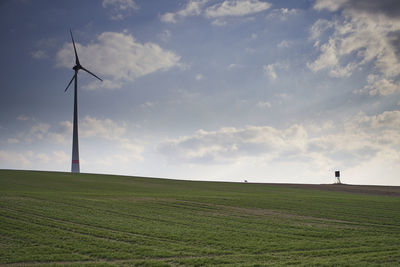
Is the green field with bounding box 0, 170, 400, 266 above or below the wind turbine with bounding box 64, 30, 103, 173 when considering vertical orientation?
below

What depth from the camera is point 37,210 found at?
83.6ft

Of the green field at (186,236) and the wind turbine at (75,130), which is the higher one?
the wind turbine at (75,130)

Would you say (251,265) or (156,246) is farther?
(156,246)

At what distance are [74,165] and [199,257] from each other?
72.4 metres

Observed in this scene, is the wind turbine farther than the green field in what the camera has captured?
Yes

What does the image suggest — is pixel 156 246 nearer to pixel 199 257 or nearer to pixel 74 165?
pixel 199 257

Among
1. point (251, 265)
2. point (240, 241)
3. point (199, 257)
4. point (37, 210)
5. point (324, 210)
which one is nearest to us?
point (251, 265)

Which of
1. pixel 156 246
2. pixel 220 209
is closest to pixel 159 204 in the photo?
pixel 220 209

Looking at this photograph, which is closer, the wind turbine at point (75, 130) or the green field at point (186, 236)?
the green field at point (186, 236)

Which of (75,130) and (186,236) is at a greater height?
(75,130)

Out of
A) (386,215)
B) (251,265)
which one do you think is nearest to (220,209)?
(386,215)

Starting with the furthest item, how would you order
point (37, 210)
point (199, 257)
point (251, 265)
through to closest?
point (37, 210)
point (199, 257)
point (251, 265)

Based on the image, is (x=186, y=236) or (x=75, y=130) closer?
(x=186, y=236)

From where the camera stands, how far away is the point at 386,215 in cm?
3027
